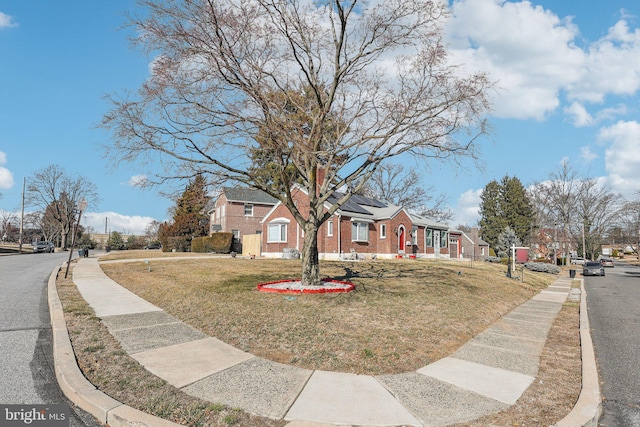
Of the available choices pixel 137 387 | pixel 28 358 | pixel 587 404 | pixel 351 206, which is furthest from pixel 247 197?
pixel 587 404

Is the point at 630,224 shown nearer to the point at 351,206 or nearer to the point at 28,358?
the point at 351,206

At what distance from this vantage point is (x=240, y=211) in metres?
45.4

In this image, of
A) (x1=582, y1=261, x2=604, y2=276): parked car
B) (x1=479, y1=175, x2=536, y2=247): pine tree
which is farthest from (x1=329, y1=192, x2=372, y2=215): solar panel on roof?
(x1=479, y1=175, x2=536, y2=247): pine tree

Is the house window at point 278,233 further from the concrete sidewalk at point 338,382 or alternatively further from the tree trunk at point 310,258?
the concrete sidewalk at point 338,382

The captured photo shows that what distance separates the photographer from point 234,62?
10898 mm

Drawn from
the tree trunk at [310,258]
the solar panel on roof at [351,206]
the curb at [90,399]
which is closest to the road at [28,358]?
the curb at [90,399]

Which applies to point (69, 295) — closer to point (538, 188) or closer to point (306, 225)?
point (306, 225)

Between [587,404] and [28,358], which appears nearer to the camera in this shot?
[587,404]

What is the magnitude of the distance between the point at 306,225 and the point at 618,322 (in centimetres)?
951

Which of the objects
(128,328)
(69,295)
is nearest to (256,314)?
(128,328)

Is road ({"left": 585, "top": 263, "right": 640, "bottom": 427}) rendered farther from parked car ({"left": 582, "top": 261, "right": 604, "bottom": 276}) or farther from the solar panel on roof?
parked car ({"left": 582, "top": 261, "right": 604, "bottom": 276})

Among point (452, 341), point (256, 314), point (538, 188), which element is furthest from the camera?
point (538, 188)

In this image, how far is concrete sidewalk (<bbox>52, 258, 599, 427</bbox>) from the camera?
4.23 meters

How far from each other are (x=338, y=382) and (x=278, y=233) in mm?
28193
